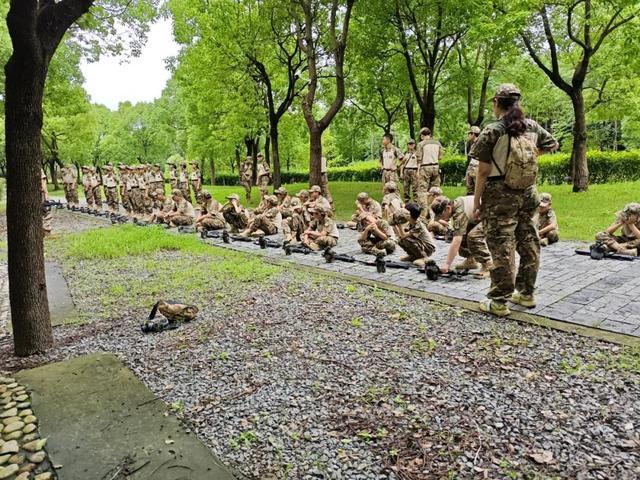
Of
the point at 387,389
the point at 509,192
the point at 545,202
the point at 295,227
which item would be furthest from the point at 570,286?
the point at 295,227

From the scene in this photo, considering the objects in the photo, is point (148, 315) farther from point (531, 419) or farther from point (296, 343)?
point (531, 419)

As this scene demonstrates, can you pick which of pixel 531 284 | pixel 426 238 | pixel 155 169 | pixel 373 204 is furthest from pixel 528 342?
pixel 155 169

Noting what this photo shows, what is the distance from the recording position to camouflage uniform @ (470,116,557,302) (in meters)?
4.31

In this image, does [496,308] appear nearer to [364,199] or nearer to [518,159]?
[518,159]

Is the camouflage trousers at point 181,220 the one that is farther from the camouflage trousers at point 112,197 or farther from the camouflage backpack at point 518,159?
the camouflage backpack at point 518,159

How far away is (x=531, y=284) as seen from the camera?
4.65 metres

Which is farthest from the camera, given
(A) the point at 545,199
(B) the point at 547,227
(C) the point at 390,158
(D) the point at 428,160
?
(C) the point at 390,158

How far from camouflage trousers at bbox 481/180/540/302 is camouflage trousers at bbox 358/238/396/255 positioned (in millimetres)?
3633

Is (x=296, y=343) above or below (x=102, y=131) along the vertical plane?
below

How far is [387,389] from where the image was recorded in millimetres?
3148

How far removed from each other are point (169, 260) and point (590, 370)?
740 cm

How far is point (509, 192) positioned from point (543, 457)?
2663mm

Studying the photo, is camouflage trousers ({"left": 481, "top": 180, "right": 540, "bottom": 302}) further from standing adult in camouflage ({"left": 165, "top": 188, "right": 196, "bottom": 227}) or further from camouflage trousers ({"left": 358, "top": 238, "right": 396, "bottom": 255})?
standing adult in camouflage ({"left": 165, "top": 188, "right": 196, "bottom": 227})

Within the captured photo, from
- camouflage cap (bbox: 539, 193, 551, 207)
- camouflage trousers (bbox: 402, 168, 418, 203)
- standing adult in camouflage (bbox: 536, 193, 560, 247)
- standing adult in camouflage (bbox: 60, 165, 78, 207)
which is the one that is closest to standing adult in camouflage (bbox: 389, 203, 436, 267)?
camouflage cap (bbox: 539, 193, 551, 207)
